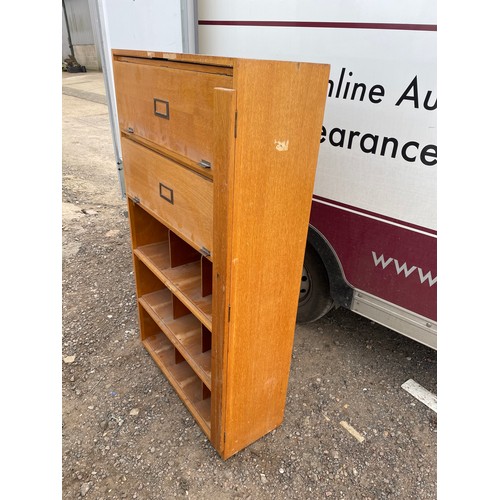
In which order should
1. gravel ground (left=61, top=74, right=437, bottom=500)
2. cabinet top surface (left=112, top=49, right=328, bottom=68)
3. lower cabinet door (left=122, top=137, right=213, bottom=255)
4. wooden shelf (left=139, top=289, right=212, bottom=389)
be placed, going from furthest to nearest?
wooden shelf (left=139, top=289, right=212, bottom=389) → gravel ground (left=61, top=74, right=437, bottom=500) → lower cabinet door (left=122, top=137, right=213, bottom=255) → cabinet top surface (left=112, top=49, right=328, bottom=68)

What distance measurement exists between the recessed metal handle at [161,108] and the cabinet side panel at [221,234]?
41cm

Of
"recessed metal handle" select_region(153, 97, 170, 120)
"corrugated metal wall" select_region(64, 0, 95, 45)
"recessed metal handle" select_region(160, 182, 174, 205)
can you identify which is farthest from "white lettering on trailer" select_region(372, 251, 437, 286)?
"corrugated metal wall" select_region(64, 0, 95, 45)

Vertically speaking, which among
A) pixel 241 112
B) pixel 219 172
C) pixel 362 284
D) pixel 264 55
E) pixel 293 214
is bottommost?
pixel 362 284

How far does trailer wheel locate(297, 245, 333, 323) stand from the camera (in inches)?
97.7

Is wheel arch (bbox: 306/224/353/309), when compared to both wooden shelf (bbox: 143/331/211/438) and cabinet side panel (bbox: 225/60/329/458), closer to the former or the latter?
cabinet side panel (bbox: 225/60/329/458)

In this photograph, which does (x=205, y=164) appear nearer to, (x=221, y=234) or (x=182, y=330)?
(x=221, y=234)

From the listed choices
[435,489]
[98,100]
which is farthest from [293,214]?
[98,100]

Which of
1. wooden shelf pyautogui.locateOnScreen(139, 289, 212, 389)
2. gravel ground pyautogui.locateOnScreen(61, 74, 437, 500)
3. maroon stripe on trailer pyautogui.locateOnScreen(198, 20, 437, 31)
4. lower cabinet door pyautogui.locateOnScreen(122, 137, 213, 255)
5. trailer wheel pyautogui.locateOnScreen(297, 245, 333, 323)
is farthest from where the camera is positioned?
trailer wheel pyautogui.locateOnScreen(297, 245, 333, 323)

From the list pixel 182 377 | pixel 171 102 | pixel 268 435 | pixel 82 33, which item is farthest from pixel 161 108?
pixel 82 33

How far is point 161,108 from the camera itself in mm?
1528

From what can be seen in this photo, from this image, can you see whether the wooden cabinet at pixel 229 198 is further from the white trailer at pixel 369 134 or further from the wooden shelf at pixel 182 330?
the white trailer at pixel 369 134

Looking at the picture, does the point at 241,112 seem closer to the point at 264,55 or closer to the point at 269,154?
the point at 269,154

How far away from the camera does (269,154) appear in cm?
124

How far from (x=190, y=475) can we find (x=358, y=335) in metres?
1.55
